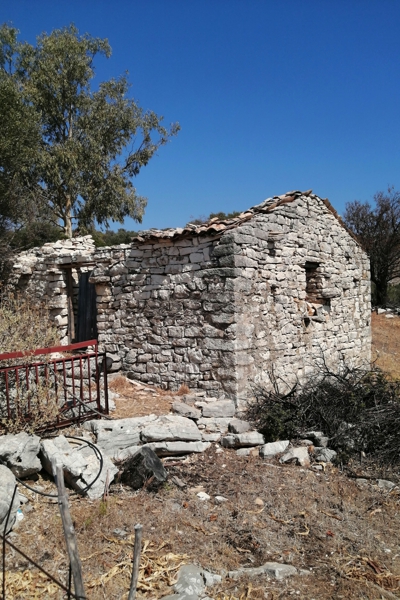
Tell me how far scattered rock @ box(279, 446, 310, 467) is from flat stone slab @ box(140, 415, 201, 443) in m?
1.22

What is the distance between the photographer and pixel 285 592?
11.4 ft

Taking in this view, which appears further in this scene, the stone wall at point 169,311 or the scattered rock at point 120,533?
the stone wall at point 169,311

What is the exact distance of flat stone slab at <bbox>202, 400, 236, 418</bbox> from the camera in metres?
7.12

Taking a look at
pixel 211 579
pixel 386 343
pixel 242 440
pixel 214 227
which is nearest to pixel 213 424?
pixel 242 440

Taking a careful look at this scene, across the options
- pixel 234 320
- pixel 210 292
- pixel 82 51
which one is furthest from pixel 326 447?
pixel 82 51

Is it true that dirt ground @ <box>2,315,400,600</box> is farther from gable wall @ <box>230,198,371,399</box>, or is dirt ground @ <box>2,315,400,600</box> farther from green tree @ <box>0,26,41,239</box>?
green tree @ <box>0,26,41,239</box>

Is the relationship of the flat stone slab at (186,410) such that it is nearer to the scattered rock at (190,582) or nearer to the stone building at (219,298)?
the stone building at (219,298)

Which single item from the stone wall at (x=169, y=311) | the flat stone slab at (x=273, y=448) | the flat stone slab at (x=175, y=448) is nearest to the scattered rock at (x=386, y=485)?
the flat stone slab at (x=273, y=448)

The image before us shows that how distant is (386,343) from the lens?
55.7 feet

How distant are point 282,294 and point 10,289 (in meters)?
6.81

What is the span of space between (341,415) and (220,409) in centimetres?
185

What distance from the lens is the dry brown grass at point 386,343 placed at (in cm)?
1422

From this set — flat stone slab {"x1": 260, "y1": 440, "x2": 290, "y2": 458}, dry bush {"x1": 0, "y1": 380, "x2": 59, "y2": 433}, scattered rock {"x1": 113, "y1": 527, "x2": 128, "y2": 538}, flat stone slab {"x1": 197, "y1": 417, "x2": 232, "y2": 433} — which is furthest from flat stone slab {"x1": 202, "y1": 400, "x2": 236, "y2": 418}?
scattered rock {"x1": 113, "y1": 527, "x2": 128, "y2": 538}

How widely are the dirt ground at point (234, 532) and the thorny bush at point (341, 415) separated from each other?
48cm
